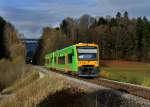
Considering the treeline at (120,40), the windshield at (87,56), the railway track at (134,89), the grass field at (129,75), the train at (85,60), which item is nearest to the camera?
the railway track at (134,89)

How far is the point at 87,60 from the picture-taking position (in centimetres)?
4447

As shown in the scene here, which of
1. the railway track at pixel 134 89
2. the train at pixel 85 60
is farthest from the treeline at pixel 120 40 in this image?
the railway track at pixel 134 89

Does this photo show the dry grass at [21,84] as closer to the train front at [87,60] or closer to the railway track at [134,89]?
the train front at [87,60]

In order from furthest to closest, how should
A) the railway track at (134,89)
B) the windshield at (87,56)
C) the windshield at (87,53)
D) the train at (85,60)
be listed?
the windshield at (87,53) → the windshield at (87,56) → the train at (85,60) → the railway track at (134,89)

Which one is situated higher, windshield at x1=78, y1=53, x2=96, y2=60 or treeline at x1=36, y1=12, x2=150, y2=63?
treeline at x1=36, y1=12, x2=150, y2=63

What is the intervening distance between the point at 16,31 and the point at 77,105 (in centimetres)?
15399

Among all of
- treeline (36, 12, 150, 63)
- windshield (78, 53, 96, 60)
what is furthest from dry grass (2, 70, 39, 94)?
treeline (36, 12, 150, 63)

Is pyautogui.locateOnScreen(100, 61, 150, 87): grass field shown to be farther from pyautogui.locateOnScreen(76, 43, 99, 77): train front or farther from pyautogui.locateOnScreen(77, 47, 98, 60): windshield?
pyautogui.locateOnScreen(77, 47, 98, 60): windshield

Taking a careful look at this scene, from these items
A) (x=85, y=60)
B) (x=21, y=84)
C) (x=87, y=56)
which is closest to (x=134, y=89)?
(x=85, y=60)

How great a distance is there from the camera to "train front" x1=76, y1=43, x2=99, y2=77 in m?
43.9

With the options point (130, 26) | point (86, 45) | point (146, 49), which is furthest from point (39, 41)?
point (86, 45)

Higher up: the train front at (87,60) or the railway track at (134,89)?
the train front at (87,60)

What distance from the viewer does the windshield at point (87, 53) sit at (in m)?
44.7

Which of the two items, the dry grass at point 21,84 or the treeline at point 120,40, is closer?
the dry grass at point 21,84
